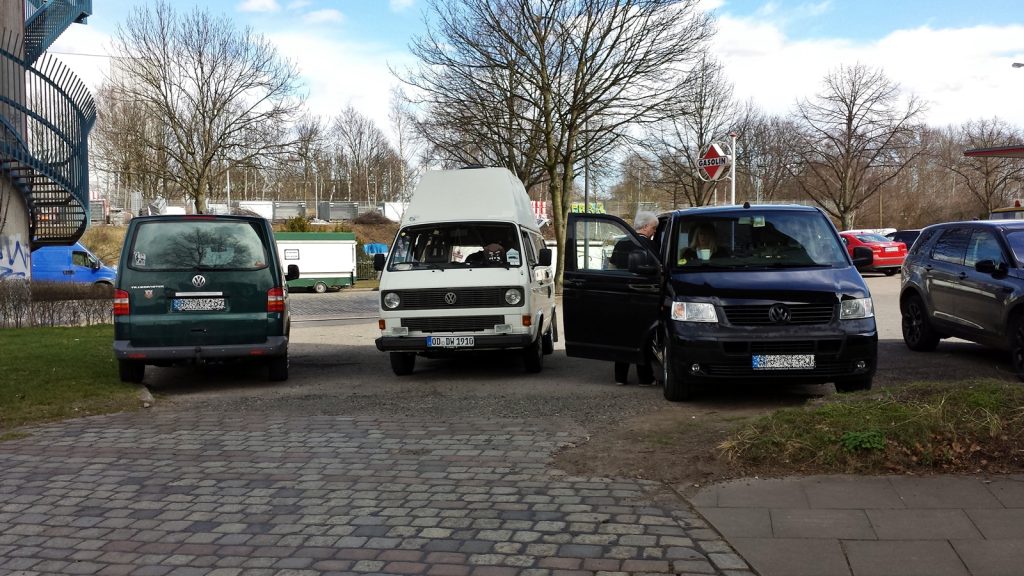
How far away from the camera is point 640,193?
6053 centimetres

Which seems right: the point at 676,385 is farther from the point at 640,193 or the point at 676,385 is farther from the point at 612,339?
the point at 640,193

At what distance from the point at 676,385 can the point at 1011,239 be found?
458 centimetres

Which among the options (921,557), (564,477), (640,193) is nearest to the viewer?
(921,557)

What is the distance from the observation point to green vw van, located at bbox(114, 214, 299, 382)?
9422 mm

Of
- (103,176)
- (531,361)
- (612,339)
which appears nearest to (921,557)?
(612,339)

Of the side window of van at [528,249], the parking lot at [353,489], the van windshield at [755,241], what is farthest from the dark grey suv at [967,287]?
the side window of van at [528,249]

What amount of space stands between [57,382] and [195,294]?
1.71 metres

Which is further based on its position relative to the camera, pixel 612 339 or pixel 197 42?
pixel 197 42

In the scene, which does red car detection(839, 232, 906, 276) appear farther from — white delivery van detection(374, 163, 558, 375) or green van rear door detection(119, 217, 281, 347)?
green van rear door detection(119, 217, 281, 347)

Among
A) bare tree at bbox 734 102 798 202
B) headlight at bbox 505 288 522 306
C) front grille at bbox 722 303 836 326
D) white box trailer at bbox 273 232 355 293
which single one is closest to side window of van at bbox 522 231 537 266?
headlight at bbox 505 288 522 306

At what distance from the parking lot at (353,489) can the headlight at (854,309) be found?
92 cm

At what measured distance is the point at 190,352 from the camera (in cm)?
948

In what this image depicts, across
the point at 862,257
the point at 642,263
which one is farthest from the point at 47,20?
the point at 862,257

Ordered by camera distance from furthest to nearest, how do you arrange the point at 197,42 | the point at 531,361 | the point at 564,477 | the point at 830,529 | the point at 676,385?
1. the point at 197,42
2. the point at 531,361
3. the point at 676,385
4. the point at 564,477
5. the point at 830,529
